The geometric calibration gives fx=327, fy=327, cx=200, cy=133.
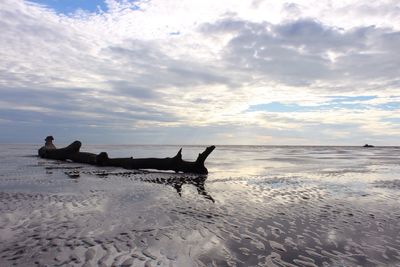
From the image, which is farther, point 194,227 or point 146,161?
point 146,161

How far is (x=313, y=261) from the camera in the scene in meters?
6.12

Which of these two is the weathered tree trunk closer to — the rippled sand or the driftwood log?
the driftwood log

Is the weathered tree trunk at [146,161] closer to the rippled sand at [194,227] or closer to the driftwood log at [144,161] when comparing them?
the driftwood log at [144,161]

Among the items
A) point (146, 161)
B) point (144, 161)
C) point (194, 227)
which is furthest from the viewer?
point (144, 161)

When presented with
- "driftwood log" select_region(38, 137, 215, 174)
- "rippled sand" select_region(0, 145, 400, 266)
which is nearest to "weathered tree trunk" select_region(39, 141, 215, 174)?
"driftwood log" select_region(38, 137, 215, 174)

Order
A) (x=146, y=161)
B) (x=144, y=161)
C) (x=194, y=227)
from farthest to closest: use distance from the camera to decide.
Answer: (x=144, y=161) → (x=146, y=161) → (x=194, y=227)

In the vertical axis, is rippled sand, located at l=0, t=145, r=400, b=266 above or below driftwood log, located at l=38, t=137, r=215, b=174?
below

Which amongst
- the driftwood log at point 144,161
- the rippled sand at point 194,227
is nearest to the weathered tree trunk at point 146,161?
the driftwood log at point 144,161

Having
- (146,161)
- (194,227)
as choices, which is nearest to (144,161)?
(146,161)

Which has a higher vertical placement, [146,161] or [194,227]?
[146,161]

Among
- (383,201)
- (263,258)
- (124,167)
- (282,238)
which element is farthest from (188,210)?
(124,167)

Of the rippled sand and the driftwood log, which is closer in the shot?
the rippled sand

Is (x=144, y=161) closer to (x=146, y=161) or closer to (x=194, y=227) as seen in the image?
(x=146, y=161)

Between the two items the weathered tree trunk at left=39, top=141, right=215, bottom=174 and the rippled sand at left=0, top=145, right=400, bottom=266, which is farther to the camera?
the weathered tree trunk at left=39, top=141, right=215, bottom=174
